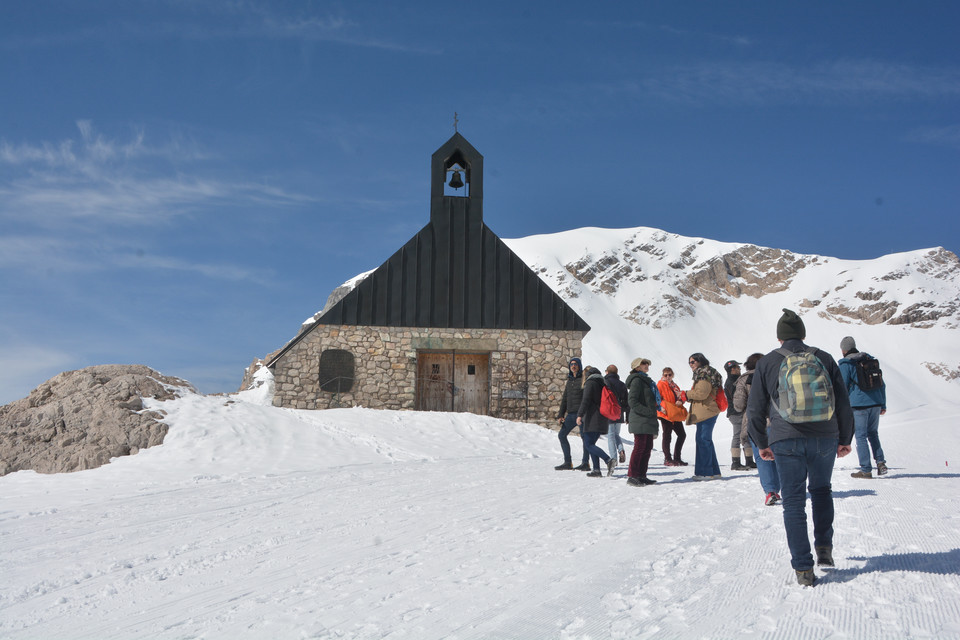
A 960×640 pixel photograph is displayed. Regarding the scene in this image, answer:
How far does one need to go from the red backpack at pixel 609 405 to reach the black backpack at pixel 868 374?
2.78m

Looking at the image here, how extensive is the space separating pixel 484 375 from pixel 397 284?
3486 millimetres

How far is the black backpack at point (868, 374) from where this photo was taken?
25.6ft

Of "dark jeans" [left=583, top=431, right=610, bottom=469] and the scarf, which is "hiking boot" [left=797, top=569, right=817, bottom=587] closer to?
the scarf

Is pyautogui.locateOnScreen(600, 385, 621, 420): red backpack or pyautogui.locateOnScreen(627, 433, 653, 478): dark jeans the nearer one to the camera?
pyautogui.locateOnScreen(627, 433, 653, 478): dark jeans

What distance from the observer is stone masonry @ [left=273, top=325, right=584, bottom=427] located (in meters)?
18.0

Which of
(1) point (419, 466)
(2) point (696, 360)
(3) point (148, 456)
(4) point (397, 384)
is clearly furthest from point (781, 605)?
(4) point (397, 384)

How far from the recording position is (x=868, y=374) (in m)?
7.85

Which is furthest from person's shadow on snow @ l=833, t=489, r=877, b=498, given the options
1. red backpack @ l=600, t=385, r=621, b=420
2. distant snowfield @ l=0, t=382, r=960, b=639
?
red backpack @ l=600, t=385, r=621, b=420

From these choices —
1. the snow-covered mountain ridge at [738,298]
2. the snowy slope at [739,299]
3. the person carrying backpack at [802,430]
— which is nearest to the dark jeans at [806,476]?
the person carrying backpack at [802,430]

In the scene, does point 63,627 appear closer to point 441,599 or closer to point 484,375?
point 441,599

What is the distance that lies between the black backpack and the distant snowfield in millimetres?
1122

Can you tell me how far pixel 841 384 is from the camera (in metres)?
4.10

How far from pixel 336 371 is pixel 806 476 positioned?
15.2 metres

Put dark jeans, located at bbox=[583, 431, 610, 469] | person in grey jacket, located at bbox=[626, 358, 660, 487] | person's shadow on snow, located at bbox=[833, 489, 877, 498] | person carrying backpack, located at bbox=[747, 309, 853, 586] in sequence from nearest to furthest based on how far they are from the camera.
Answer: person carrying backpack, located at bbox=[747, 309, 853, 586] → person's shadow on snow, located at bbox=[833, 489, 877, 498] → person in grey jacket, located at bbox=[626, 358, 660, 487] → dark jeans, located at bbox=[583, 431, 610, 469]
